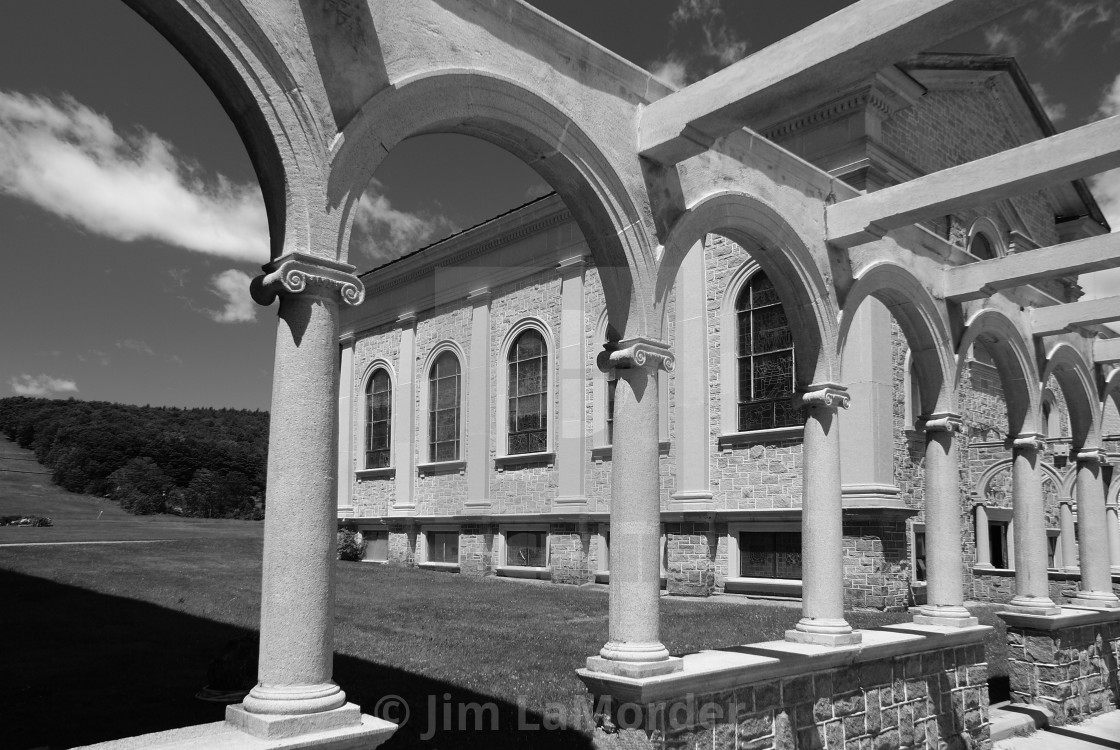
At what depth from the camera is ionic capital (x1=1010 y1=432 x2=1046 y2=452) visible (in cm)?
970

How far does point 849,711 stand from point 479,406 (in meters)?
15.4

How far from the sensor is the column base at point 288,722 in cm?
345

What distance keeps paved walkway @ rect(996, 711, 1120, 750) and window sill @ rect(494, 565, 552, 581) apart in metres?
11.2

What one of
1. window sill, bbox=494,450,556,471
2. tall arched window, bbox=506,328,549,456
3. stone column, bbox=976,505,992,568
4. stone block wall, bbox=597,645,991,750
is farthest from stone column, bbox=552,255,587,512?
stone block wall, bbox=597,645,991,750

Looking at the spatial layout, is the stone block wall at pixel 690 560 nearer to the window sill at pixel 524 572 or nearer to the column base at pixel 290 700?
the window sill at pixel 524 572

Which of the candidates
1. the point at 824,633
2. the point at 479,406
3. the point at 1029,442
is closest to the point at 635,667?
the point at 824,633

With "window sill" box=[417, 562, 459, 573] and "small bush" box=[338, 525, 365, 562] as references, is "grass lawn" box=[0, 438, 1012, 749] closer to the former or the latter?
"window sill" box=[417, 562, 459, 573]

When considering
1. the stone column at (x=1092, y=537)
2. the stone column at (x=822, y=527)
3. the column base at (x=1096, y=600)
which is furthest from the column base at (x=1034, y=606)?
the stone column at (x=822, y=527)

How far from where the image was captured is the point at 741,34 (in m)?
14.7

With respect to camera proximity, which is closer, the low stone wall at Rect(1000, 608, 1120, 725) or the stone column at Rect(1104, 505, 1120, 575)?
the low stone wall at Rect(1000, 608, 1120, 725)

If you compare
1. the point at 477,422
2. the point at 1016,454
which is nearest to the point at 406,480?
the point at 477,422

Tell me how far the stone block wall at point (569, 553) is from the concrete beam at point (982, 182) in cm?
1203

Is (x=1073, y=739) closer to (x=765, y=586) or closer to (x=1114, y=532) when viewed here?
(x=765, y=586)

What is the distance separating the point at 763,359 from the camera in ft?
50.6
